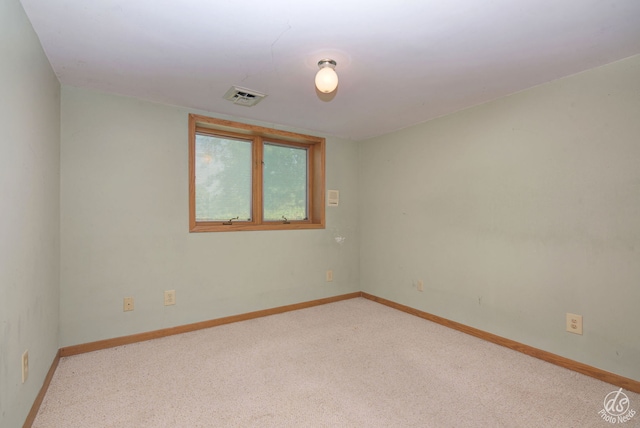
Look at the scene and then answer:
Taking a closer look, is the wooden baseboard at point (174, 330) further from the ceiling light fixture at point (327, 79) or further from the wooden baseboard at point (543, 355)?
the ceiling light fixture at point (327, 79)

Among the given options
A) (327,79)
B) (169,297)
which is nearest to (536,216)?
(327,79)

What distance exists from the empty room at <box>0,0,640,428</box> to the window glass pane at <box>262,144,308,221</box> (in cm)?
3

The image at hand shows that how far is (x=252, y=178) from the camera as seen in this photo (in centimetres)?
328

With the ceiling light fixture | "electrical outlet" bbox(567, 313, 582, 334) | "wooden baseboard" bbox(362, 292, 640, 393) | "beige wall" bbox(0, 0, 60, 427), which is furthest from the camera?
"electrical outlet" bbox(567, 313, 582, 334)

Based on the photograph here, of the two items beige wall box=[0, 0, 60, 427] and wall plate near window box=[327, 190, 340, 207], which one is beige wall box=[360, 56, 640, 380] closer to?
wall plate near window box=[327, 190, 340, 207]

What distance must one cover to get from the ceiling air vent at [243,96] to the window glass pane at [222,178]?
2.10 ft

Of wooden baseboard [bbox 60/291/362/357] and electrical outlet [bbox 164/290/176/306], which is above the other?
electrical outlet [bbox 164/290/176/306]

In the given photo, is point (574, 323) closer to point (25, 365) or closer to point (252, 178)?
point (252, 178)

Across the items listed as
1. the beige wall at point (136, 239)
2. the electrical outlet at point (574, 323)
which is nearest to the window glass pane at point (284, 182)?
the beige wall at point (136, 239)

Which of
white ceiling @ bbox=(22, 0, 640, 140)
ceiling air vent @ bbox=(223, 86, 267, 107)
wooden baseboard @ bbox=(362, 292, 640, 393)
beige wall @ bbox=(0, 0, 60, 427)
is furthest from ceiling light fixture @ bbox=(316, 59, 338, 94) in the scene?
wooden baseboard @ bbox=(362, 292, 640, 393)

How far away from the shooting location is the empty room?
5.05ft

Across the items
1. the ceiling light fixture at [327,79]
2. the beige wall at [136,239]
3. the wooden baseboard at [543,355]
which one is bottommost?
the wooden baseboard at [543,355]

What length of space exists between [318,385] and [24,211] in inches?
73.8

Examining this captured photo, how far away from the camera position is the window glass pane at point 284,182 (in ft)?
11.2
